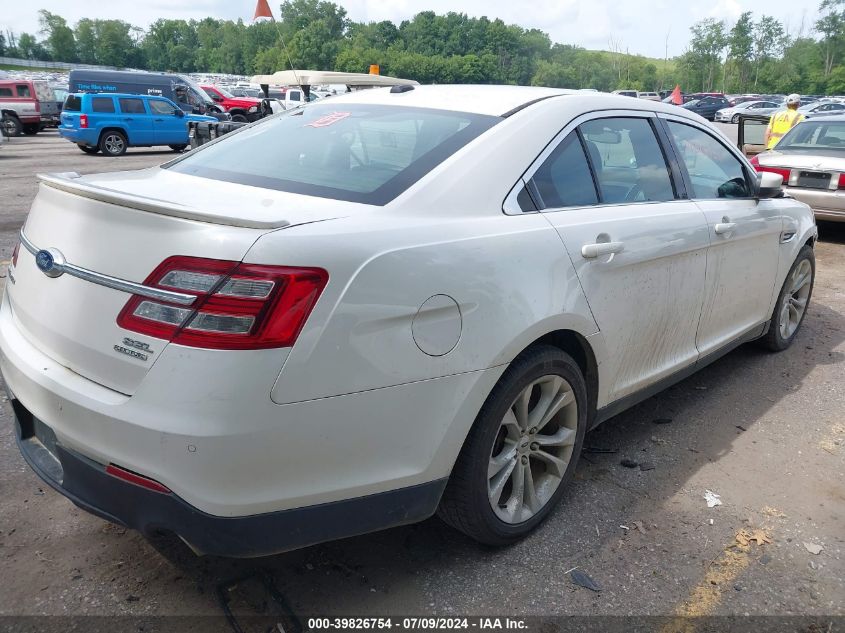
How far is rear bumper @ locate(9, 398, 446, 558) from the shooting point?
1.92m

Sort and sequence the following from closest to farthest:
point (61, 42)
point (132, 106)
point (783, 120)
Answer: point (783, 120), point (132, 106), point (61, 42)

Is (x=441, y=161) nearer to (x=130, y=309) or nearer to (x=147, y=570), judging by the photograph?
(x=130, y=309)

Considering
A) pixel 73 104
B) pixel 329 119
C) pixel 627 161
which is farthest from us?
pixel 73 104

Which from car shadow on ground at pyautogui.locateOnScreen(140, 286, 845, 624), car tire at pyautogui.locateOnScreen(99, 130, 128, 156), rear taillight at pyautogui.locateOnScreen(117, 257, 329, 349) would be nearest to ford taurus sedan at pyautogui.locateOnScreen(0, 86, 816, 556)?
rear taillight at pyautogui.locateOnScreen(117, 257, 329, 349)

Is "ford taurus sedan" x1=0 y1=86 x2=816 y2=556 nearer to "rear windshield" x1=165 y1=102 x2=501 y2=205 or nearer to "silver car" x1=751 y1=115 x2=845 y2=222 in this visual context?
"rear windshield" x1=165 y1=102 x2=501 y2=205

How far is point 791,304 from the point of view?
491 centimetres

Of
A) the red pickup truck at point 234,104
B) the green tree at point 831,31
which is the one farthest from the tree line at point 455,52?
the red pickup truck at point 234,104

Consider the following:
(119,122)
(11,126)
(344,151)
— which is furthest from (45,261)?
(11,126)

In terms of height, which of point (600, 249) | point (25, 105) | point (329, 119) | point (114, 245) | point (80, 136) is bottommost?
point (80, 136)

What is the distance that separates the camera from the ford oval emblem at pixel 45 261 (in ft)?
7.13

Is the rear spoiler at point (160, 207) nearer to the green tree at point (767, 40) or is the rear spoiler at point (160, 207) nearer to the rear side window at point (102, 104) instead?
the rear side window at point (102, 104)

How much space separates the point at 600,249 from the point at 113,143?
19.4m

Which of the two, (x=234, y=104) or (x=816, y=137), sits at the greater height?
(x=816, y=137)

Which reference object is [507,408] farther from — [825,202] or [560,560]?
[825,202]
